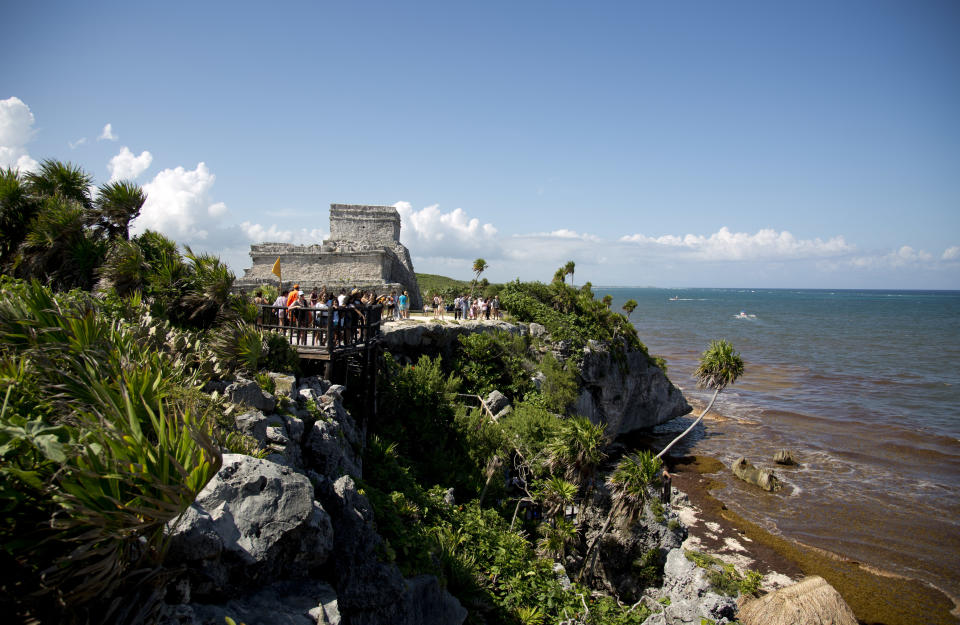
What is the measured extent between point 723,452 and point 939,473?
29.7 feet

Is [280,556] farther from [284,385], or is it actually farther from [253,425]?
[284,385]

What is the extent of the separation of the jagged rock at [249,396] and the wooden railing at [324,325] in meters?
3.52

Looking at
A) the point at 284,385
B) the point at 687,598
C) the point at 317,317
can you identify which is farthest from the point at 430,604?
the point at 687,598

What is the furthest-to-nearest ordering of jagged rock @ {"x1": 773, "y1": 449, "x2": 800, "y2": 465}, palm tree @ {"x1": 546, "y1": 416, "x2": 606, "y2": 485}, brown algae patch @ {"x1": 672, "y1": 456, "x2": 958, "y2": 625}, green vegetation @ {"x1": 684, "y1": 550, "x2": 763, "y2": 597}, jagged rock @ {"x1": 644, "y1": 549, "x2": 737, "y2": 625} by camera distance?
jagged rock @ {"x1": 773, "y1": 449, "x2": 800, "y2": 465}, brown algae patch @ {"x1": 672, "y1": 456, "x2": 958, "y2": 625}, palm tree @ {"x1": 546, "y1": 416, "x2": 606, "y2": 485}, green vegetation @ {"x1": 684, "y1": 550, "x2": 763, "y2": 597}, jagged rock @ {"x1": 644, "y1": 549, "x2": 737, "y2": 625}

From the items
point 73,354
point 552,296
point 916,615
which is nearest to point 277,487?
point 73,354

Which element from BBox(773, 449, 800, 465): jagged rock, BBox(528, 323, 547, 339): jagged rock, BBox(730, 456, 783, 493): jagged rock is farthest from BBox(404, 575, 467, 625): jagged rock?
BBox(773, 449, 800, 465): jagged rock

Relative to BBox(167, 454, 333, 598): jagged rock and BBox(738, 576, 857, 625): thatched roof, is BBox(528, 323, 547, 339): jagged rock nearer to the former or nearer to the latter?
BBox(738, 576, 857, 625): thatched roof

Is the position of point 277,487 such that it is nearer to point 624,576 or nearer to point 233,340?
point 233,340

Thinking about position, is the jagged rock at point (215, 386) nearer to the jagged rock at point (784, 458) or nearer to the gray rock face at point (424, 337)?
the gray rock face at point (424, 337)

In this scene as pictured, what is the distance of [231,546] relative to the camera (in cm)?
446

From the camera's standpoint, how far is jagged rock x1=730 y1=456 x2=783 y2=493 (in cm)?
2059

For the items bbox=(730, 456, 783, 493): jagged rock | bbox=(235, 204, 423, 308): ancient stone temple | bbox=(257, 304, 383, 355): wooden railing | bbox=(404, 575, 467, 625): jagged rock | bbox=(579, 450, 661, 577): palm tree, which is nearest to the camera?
bbox=(404, 575, 467, 625): jagged rock

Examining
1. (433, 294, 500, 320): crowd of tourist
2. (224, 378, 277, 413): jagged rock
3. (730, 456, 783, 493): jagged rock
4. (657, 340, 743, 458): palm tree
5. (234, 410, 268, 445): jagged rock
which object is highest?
(433, 294, 500, 320): crowd of tourist

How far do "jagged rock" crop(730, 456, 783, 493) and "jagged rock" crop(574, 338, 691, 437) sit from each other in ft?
20.3
